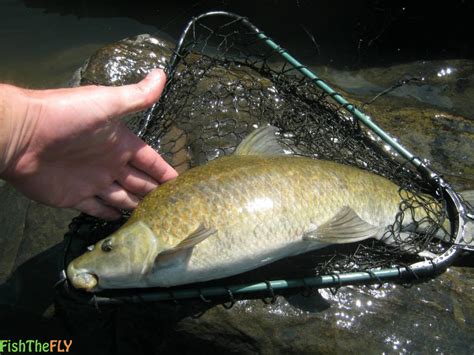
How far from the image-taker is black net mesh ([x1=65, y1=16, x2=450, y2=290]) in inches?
143

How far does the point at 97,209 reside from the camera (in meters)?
3.67

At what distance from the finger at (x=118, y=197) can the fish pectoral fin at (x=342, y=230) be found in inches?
57.4

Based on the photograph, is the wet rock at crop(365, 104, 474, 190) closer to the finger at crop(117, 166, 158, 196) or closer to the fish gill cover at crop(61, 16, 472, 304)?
the fish gill cover at crop(61, 16, 472, 304)

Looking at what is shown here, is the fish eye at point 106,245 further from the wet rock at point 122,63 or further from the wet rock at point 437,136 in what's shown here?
the wet rock at point 437,136

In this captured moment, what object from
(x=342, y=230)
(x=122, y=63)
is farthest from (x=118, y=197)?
(x=122, y=63)

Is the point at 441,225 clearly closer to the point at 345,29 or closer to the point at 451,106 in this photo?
the point at 451,106

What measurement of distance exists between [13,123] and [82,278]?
1.13 metres

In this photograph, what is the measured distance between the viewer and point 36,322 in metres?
4.02

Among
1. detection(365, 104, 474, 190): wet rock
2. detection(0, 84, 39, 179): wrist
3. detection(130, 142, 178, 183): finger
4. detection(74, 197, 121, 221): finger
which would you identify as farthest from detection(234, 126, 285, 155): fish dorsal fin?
detection(365, 104, 474, 190): wet rock

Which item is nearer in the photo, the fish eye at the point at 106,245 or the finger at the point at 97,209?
the fish eye at the point at 106,245

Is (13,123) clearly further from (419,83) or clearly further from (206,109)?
(419,83)

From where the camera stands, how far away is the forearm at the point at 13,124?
3.07 m

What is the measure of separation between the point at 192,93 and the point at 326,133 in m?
1.42

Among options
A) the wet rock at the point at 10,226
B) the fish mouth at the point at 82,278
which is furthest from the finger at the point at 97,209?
the wet rock at the point at 10,226
